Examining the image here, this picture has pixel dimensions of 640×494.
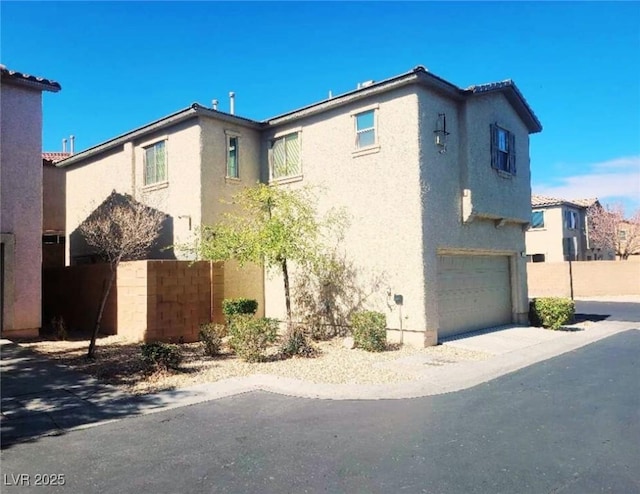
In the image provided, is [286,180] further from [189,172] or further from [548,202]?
[548,202]

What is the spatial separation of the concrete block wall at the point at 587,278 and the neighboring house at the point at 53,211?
27695 mm

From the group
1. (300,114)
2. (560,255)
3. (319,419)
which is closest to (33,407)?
(319,419)

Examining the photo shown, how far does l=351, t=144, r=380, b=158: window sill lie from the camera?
13688 millimetres

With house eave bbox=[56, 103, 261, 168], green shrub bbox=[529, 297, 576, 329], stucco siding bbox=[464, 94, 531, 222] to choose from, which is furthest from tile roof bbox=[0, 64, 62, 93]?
green shrub bbox=[529, 297, 576, 329]

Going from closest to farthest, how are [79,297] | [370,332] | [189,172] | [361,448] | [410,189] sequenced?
[361,448], [370,332], [410,189], [189,172], [79,297]

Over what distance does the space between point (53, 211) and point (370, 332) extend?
16836mm

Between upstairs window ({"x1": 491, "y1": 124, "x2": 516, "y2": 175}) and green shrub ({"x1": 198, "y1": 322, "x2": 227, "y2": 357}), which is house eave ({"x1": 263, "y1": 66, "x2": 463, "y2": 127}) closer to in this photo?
upstairs window ({"x1": 491, "y1": 124, "x2": 516, "y2": 175})

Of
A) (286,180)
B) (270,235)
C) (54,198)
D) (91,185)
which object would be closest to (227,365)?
(270,235)

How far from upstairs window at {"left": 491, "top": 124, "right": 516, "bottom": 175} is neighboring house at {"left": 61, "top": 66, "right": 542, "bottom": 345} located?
3 centimetres

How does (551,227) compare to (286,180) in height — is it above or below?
below

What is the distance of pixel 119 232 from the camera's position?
528 inches

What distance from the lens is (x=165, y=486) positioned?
4.70 meters

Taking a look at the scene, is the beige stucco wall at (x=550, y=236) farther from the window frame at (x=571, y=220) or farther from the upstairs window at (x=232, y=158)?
the upstairs window at (x=232, y=158)

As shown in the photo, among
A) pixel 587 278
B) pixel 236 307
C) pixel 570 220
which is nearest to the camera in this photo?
pixel 236 307
